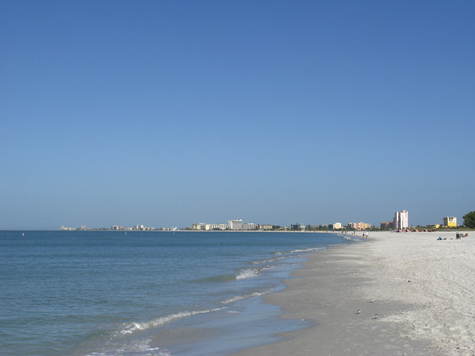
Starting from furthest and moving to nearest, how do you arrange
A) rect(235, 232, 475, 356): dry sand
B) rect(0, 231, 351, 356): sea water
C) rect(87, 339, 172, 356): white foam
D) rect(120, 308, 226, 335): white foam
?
rect(120, 308, 226, 335): white foam
rect(0, 231, 351, 356): sea water
rect(87, 339, 172, 356): white foam
rect(235, 232, 475, 356): dry sand

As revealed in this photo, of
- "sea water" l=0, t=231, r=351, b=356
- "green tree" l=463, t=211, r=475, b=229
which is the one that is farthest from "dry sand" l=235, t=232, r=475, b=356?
"green tree" l=463, t=211, r=475, b=229

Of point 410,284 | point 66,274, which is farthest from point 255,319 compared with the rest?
point 66,274

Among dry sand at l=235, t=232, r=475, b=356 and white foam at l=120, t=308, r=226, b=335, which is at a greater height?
dry sand at l=235, t=232, r=475, b=356

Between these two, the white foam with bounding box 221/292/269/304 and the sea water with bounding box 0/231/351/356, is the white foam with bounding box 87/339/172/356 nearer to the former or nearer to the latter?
the sea water with bounding box 0/231/351/356

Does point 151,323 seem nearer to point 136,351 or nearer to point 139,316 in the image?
point 139,316

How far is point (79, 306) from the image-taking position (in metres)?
15.7

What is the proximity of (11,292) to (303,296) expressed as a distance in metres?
14.6

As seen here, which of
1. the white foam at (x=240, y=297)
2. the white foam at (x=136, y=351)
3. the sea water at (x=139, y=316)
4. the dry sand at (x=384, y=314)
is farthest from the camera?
the white foam at (x=240, y=297)

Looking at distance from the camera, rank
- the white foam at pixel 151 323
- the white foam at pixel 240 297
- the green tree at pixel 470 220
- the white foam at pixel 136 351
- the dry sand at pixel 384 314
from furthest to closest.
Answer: the green tree at pixel 470 220
the white foam at pixel 240 297
the white foam at pixel 151 323
the white foam at pixel 136 351
the dry sand at pixel 384 314

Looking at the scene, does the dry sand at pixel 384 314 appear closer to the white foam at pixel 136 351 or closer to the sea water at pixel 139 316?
the sea water at pixel 139 316

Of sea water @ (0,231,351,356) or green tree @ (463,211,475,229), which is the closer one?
sea water @ (0,231,351,356)

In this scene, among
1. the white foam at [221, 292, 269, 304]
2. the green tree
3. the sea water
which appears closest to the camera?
the sea water

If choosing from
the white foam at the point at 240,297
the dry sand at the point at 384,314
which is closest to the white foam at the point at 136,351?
the dry sand at the point at 384,314

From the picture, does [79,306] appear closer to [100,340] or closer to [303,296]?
[100,340]
